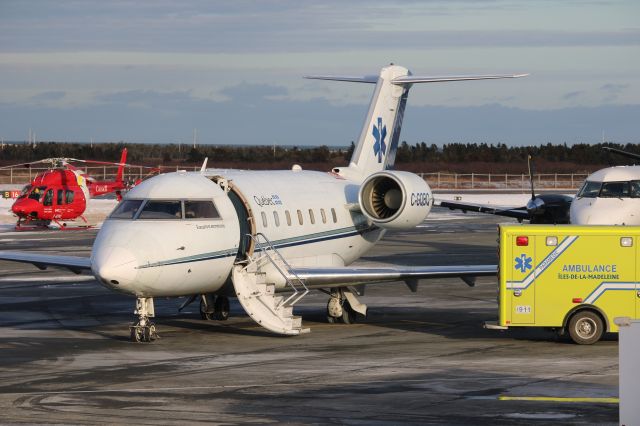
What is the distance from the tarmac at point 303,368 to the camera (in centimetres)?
1485

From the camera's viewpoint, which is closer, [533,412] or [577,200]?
[533,412]

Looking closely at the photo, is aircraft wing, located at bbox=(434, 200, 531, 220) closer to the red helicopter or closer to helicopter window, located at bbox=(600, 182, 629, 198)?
helicopter window, located at bbox=(600, 182, 629, 198)

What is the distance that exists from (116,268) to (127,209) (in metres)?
1.79

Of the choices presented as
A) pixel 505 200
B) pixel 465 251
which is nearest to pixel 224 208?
pixel 465 251

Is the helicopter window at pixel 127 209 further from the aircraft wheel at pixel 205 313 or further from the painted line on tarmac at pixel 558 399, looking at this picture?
the painted line on tarmac at pixel 558 399

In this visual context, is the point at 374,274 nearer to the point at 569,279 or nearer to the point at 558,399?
the point at 569,279

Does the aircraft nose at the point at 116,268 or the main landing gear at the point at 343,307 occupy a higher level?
the aircraft nose at the point at 116,268

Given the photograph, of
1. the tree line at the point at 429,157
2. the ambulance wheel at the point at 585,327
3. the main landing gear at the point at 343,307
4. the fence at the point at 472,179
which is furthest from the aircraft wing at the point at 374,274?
the tree line at the point at 429,157

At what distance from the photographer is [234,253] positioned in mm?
Answer: 22391

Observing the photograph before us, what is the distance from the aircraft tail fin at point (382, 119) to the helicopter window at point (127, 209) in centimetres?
780

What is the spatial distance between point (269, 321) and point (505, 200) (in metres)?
53.4

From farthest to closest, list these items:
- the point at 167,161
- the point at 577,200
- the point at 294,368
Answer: the point at 167,161, the point at 577,200, the point at 294,368

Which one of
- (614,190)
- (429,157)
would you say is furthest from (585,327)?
(429,157)

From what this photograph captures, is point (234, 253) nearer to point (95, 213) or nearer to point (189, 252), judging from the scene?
point (189, 252)
